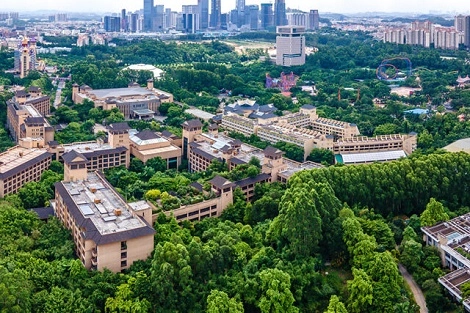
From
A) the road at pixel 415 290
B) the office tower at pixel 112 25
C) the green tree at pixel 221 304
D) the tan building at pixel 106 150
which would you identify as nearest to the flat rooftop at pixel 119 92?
the tan building at pixel 106 150

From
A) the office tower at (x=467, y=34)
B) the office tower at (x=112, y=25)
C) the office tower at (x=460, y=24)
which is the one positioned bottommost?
the office tower at (x=467, y=34)

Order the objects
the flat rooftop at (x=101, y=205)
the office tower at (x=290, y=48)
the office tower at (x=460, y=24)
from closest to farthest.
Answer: the flat rooftop at (x=101, y=205) → the office tower at (x=290, y=48) → the office tower at (x=460, y=24)

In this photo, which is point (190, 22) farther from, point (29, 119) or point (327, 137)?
point (327, 137)

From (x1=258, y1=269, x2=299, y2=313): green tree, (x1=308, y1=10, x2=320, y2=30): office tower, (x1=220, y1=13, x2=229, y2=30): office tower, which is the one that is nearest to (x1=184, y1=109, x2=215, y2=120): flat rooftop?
(x1=258, y1=269, x2=299, y2=313): green tree

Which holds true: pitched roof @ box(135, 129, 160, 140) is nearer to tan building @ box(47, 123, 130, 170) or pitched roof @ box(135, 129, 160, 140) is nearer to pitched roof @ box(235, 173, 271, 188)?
tan building @ box(47, 123, 130, 170)

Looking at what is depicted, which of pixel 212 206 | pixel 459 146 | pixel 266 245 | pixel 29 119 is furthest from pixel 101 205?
pixel 459 146

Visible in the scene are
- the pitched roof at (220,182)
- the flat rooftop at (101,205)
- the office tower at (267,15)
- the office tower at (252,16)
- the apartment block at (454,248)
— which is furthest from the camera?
the office tower at (252,16)

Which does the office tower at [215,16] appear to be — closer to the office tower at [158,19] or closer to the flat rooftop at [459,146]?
the office tower at [158,19]
